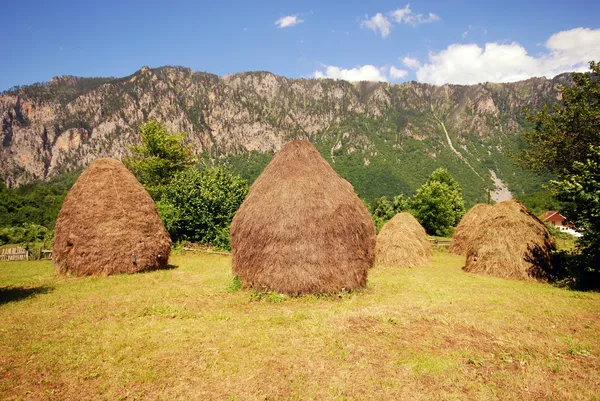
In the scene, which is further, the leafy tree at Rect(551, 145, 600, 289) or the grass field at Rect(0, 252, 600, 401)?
the leafy tree at Rect(551, 145, 600, 289)

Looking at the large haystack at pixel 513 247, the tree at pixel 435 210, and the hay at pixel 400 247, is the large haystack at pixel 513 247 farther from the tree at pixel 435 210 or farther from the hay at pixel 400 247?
the tree at pixel 435 210

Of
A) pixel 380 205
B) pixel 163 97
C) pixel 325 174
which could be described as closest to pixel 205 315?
pixel 325 174

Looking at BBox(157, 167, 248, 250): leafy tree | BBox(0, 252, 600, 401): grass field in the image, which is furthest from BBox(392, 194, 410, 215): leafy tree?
BBox(0, 252, 600, 401): grass field

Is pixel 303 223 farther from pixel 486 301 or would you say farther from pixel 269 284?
pixel 486 301

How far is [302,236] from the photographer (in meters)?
11.0

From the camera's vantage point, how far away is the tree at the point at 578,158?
41.8 feet

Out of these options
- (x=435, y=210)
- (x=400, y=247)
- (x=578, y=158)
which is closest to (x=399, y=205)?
(x=435, y=210)

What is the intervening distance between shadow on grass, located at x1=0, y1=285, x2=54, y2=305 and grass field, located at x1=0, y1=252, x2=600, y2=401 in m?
0.08

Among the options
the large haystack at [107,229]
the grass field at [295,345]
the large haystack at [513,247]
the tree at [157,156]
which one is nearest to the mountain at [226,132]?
the tree at [157,156]

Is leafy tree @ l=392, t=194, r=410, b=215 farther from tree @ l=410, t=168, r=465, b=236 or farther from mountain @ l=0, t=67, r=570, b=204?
mountain @ l=0, t=67, r=570, b=204

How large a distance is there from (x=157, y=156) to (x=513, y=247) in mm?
32398

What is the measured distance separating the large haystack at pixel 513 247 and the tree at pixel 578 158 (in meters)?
1.65

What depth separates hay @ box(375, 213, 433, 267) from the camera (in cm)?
2098

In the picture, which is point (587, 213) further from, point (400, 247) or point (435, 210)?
point (435, 210)
